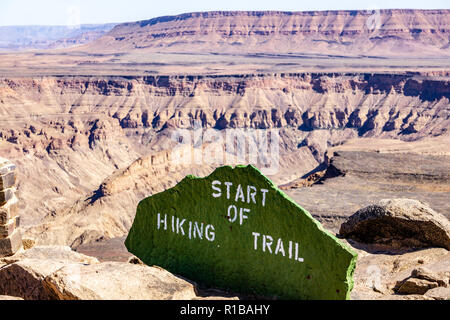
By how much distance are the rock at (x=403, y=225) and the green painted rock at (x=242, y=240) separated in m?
6.07

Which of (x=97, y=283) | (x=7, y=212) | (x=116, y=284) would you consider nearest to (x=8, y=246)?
(x=7, y=212)

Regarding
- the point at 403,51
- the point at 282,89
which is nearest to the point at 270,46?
the point at 403,51

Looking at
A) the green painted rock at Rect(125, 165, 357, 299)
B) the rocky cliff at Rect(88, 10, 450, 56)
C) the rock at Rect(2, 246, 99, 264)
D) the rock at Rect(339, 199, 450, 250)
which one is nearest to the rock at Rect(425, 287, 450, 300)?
the green painted rock at Rect(125, 165, 357, 299)

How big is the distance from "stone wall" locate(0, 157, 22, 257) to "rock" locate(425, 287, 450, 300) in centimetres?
692

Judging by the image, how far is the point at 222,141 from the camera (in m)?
85.8

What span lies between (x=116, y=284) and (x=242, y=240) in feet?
5.64

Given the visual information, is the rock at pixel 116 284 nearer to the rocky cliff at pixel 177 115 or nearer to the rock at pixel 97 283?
the rock at pixel 97 283

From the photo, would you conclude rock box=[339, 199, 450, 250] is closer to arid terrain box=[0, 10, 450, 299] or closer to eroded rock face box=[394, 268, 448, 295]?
arid terrain box=[0, 10, 450, 299]

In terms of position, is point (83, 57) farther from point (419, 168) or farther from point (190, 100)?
point (419, 168)

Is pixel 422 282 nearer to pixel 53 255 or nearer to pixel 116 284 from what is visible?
pixel 116 284

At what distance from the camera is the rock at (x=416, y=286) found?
838 cm

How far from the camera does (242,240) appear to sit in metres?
7.17

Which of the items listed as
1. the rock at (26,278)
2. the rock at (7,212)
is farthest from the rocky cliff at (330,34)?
the rock at (26,278)
